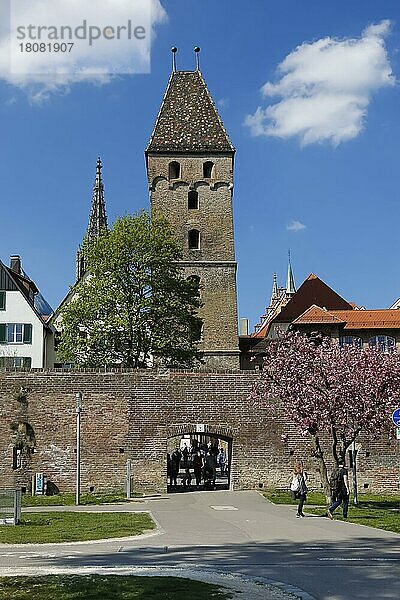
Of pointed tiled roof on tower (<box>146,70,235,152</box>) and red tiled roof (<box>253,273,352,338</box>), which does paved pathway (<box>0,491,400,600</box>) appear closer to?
A: pointed tiled roof on tower (<box>146,70,235,152</box>)

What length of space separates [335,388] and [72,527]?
35.2 feet

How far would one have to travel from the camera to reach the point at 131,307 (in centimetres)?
4281

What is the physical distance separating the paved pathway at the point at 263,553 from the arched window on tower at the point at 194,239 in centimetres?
3196

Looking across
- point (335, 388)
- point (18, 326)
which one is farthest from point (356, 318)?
point (335, 388)

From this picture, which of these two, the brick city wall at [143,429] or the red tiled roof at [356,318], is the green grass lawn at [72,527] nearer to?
the brick city wall at [143,429]

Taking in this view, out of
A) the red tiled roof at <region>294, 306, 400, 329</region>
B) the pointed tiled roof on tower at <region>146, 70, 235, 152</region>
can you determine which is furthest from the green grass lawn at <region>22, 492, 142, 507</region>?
the pointed tiled roof on tower at <region>146, 70, 235, 152</region>

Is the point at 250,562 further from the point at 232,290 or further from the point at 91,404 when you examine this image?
the point at 232,290

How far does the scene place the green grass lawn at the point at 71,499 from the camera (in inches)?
1118

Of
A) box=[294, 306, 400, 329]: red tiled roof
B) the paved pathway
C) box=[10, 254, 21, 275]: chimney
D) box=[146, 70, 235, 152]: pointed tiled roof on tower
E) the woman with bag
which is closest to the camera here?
the paved pathway

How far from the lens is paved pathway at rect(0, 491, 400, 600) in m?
11.4

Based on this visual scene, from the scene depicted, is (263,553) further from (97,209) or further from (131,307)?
(97,209)

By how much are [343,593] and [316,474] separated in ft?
77.8

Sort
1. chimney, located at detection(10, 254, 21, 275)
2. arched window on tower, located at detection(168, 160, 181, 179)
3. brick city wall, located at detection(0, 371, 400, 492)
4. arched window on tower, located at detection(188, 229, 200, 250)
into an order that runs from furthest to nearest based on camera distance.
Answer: chimney, located at detection(10, 254, 21, 275)
arched window on tower, located at detection(168, 160, 181, 179)
arched window on tower, located at detection(188, 229, 200, 250)
brick city wall, located at detection(0, 371, 400, 492)

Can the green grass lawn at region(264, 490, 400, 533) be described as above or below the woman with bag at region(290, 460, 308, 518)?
below
